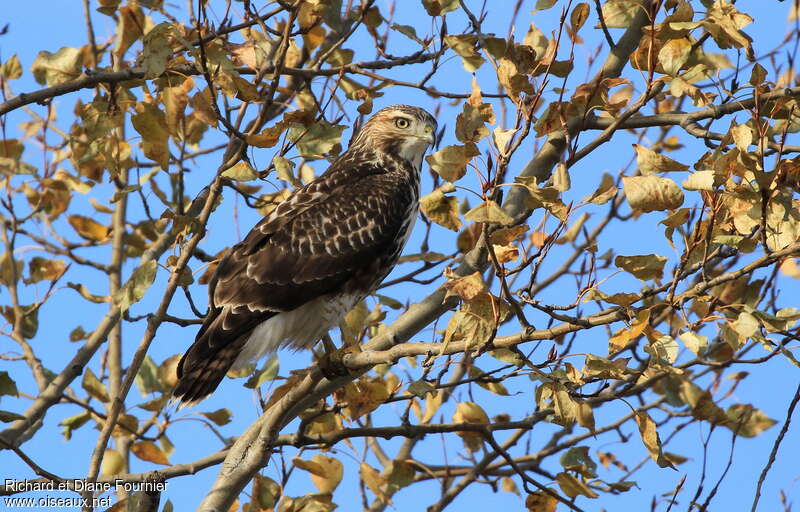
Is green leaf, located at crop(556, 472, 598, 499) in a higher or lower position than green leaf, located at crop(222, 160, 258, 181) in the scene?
lower

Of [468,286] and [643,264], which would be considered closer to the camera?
[468,286]

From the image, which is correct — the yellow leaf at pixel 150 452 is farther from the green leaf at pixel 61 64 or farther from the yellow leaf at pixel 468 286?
the yellow leaf at pixel 468 286

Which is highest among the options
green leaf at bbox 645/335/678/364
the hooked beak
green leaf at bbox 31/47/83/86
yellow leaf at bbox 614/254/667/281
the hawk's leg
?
the hooked beak

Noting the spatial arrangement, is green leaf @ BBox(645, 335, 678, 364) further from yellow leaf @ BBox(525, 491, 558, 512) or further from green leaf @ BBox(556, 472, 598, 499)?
yellow leaf @ BBox(525, 491, 558, 512)

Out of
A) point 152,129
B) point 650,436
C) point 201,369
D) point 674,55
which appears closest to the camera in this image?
point 674,55

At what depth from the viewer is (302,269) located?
5.93 m

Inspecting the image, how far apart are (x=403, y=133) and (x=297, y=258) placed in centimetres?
154

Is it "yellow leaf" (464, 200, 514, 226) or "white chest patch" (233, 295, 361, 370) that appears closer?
"yellow leaf" (464, 200, 514, 226)

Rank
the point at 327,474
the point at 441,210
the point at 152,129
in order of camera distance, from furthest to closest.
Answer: the point at 327,474 < the point at 152,129 < the point at 441,210

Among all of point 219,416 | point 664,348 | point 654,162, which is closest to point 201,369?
point 219,416

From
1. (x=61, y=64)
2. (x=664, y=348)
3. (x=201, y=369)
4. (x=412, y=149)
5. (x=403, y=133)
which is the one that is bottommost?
(x=664, y=348)

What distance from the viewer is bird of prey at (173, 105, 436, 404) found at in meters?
5.64

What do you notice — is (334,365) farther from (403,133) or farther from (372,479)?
(403,133)

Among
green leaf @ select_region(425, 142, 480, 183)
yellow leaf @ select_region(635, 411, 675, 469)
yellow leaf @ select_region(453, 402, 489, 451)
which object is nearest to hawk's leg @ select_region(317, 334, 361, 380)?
yellow leaf @ select_region(453, 402, 489, 451)
